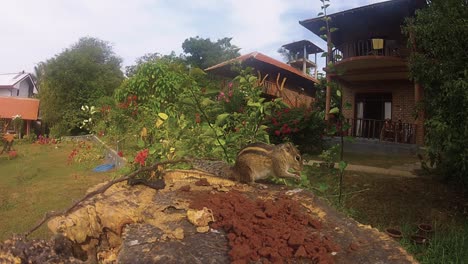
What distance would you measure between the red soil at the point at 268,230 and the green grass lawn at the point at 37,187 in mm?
3555

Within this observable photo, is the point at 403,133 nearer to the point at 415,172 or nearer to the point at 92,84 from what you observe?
the point at 415,172

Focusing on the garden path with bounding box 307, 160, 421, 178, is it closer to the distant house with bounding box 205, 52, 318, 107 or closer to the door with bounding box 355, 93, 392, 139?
the door with bounding box 355, 93, 392, 139

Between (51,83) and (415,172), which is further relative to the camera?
(51,83)

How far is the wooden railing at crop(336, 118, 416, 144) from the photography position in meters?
14.7

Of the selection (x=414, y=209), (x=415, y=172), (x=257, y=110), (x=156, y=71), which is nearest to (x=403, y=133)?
(x=415, y=172)

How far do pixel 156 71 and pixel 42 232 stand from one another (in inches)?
143

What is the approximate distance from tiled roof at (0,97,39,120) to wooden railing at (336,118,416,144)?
83.5 ft

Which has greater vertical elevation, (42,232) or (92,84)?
(92,84)

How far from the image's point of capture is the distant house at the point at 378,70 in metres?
13.5

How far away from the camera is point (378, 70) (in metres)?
14.5

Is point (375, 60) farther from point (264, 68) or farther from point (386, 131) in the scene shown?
point (264, 68)

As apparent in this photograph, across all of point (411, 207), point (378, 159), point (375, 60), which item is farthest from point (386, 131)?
point (411, 207)

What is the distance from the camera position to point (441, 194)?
→ 695 cm

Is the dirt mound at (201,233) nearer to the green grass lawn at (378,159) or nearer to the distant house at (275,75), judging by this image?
the green grass lawn at (378,159)
